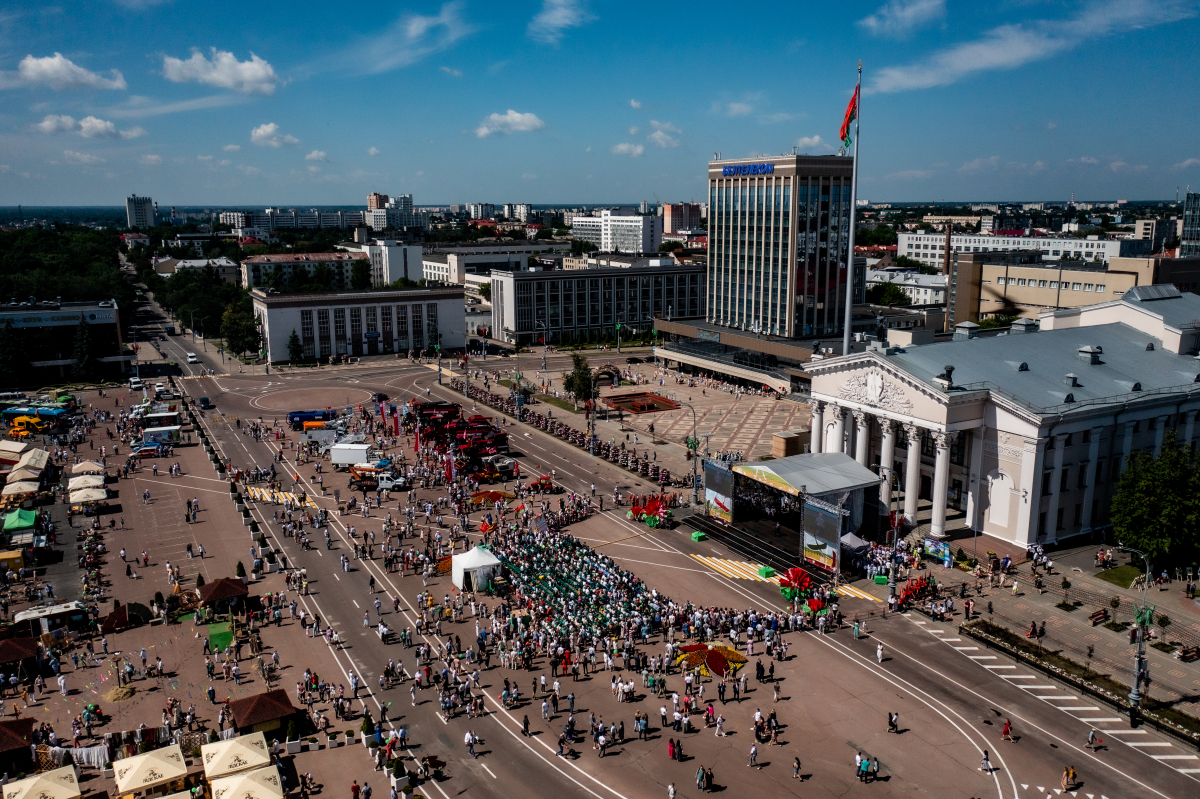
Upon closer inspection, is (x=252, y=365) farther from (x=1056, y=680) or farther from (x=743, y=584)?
(x=1056, y=680)

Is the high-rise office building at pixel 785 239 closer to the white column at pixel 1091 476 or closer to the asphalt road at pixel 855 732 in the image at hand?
the white column at pixel 1091 476

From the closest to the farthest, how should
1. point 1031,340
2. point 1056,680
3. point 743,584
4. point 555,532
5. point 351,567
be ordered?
1. point 1056,680
2. point 743,584
3. point 351,567
4. point 555,532
5. point 1031,340

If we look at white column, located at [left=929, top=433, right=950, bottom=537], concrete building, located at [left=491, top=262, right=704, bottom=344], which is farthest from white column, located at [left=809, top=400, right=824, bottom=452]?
concrete building, located at [left=491, top=262, right=704, bottom=344]

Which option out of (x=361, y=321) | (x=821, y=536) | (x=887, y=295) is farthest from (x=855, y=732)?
(x=887, y=295)

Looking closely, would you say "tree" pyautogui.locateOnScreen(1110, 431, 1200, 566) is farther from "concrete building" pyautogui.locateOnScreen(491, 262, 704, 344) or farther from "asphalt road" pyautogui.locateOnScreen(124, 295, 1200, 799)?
"concrete building" pyautogui.locateOnScreen(491, 262, 704, 344)

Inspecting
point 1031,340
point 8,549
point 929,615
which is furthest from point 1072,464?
point 8,549

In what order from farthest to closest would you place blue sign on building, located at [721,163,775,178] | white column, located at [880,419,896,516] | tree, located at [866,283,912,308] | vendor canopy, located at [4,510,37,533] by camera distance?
tree, located at [866,283,912,308]
blue sign on building, located at [721,163,775,178]
white column, located at [880,419,896,516]
vendor canopy, located at [4,510,37,533]

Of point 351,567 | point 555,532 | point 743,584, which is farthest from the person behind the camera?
point 555,532

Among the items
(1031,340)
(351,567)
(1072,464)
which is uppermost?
(1031,340)
